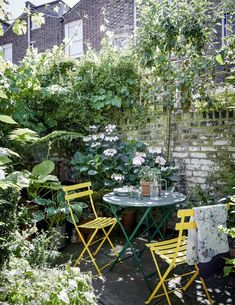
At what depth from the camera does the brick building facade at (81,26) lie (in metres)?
10.5

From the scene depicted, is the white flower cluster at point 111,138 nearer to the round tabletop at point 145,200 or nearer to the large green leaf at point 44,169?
the large green leaf at point 44,169

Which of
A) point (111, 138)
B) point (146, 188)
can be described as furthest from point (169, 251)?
point (111, 138)

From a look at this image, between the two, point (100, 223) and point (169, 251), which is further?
point (100, 223)

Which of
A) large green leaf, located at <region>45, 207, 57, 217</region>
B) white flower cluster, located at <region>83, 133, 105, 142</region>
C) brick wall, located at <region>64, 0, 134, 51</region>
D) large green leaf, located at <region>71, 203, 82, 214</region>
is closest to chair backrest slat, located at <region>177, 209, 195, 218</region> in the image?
large green leaf, located at <region>71, 203, 82, 214</region>

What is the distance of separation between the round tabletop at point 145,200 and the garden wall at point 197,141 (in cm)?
→ 126

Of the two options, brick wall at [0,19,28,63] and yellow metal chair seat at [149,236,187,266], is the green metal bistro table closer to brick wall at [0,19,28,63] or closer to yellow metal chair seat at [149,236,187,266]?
yellow metal chair seat at [149,236,187,266]

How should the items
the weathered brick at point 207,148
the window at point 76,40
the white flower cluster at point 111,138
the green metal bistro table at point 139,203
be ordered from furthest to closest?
1. the window at point 76,40
2. the white flower cluster at point 111,138
3. the weathered brick at point 207,148
4. the green metal bistro table at point 139,203

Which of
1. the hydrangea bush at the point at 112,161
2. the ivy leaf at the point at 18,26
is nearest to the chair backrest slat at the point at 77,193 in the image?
the hydrangea bush at the point at 112,161

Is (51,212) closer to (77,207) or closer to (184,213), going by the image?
(77,207)

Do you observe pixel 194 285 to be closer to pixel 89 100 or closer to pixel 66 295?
pixel 66 295

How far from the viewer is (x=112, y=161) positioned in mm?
4953

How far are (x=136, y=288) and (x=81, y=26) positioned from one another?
11653 millimetres

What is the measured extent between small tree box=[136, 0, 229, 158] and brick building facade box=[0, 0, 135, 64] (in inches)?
142

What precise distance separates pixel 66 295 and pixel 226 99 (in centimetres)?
363
